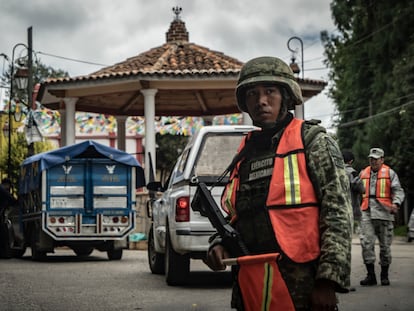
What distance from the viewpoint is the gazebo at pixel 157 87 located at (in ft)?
79.7

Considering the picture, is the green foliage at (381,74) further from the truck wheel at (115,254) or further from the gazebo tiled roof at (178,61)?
the truck wheel at (115,254)

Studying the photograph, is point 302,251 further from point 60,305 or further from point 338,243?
point 60,305

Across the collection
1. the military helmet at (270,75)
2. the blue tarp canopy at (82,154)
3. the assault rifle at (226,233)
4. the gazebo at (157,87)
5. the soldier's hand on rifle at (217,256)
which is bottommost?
the soldier's hand on rifle at (217,256)

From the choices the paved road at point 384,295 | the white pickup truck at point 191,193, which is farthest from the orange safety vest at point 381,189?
the white pickup truck at point 191,193

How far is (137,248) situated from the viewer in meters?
24.6

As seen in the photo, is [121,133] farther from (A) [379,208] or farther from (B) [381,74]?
(A) [379,208]

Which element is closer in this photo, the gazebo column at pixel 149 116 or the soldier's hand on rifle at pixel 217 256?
the soldier's hand on rifle at pixel 217 256

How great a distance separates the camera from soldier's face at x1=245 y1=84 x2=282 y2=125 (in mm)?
4160

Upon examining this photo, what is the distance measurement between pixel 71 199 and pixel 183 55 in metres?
9.75

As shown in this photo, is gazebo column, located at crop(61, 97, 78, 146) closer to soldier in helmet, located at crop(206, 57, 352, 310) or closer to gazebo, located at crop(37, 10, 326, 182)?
gazebo, located at crop(37, 10, 326, 182)

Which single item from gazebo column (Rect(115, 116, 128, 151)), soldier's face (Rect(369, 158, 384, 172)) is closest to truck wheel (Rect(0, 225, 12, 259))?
gazebo column (Rect(115, 116, 128, 151))

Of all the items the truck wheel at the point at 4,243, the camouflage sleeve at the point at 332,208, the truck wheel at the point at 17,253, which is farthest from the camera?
the truck wheel at the point at 17,253

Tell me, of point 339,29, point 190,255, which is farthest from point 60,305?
point 339,29

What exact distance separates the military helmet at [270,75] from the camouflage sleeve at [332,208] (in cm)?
29
